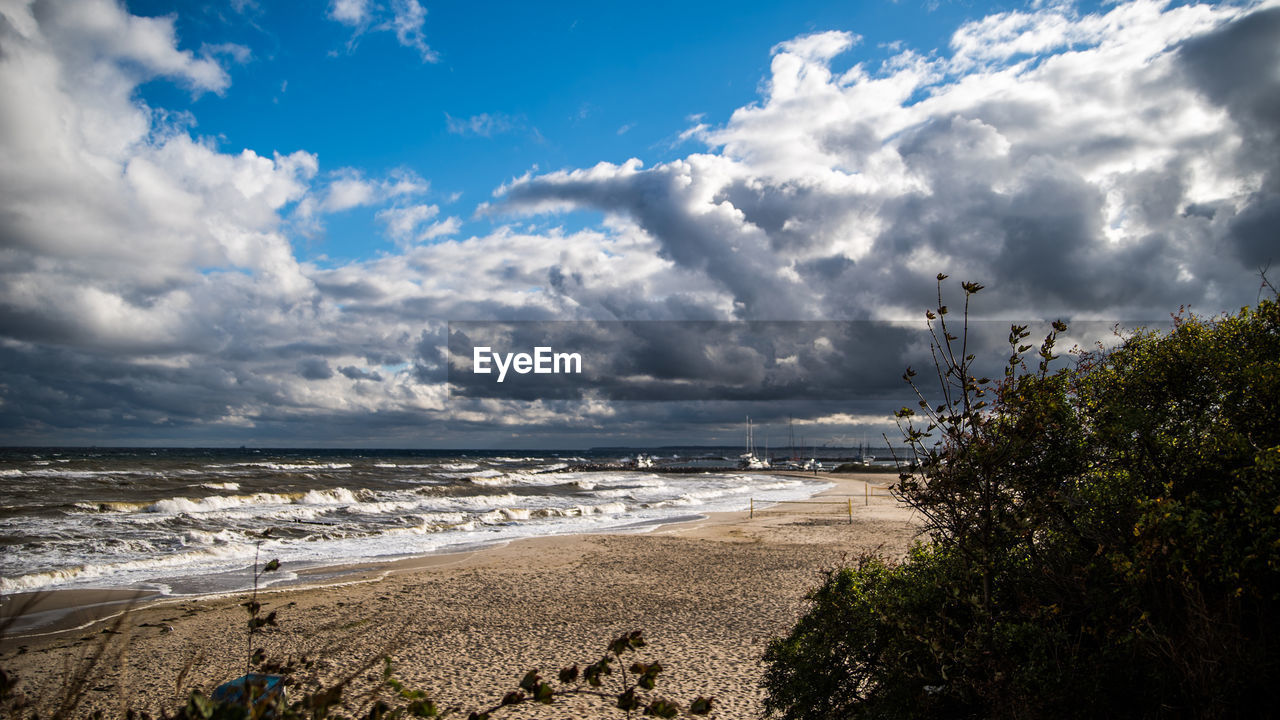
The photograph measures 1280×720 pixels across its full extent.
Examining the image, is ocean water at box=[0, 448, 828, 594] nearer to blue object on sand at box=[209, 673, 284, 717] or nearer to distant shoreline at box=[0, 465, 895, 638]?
distant shoreline at box=[0, 465, 895, 638]

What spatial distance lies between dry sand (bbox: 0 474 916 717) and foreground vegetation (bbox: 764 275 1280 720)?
4.69 ft

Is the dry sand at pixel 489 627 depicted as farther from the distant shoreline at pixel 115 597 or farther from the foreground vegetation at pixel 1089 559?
the foreground vegetation at pixel 1089 559

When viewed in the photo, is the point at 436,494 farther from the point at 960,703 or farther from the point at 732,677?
the point at 960,703

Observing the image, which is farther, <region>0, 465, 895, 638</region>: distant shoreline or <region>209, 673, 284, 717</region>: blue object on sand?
<region>0, 465, 895, 638</region>: distant shoreline

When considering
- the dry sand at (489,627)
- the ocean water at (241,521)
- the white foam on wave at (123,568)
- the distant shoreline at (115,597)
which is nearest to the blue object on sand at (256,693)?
the dry sand at (489,627)

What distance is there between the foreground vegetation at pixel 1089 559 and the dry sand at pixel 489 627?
1.43 m

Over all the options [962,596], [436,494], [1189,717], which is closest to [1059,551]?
[962,596]

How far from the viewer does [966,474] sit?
421 centimetres

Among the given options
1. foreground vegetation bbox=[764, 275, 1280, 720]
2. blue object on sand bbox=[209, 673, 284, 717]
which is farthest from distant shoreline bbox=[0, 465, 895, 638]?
foreground vegetation bbox=[764, 275, 1280, 720]

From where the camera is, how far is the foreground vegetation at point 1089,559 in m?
3.88

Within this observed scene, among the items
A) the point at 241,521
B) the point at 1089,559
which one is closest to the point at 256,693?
the point at 1089,559

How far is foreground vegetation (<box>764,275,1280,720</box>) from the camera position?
3.88 m

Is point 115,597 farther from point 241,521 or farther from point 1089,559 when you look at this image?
point 1089,559

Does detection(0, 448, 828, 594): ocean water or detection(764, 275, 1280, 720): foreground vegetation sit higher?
detection(764, 275, 1280, 720): foreground vegetation
